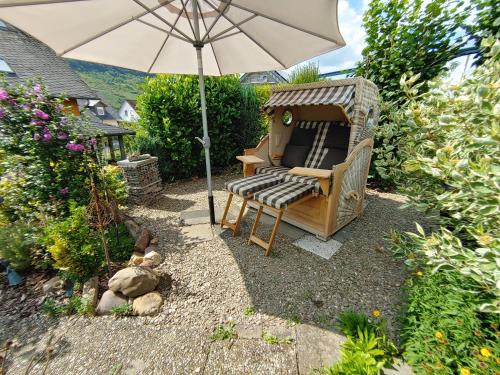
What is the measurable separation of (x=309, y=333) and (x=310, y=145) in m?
2.93

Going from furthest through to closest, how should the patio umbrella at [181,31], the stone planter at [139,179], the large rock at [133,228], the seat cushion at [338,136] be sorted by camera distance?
1. the stone planter at [139,179]
2. the seat cushion at [338,136]
3. the large rock at [133,228]
4. the patio umbrella at [181,31]

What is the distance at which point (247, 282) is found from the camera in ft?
7.19

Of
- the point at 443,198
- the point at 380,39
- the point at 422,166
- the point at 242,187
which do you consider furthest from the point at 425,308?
the point at 380,39

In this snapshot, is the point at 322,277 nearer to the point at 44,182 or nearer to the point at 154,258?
the point at 154,258

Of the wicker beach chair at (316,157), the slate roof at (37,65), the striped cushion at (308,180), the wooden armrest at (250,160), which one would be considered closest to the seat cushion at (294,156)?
the wicker beach chair at (316,157)

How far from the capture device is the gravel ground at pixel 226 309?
1495 mm

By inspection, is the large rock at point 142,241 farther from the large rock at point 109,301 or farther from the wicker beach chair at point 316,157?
the wicker beach chair at point 316,157

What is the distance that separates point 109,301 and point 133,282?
0.79 feet

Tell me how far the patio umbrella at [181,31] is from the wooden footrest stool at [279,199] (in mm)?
915

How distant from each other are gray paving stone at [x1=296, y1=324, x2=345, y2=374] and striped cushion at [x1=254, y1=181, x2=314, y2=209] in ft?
3.82

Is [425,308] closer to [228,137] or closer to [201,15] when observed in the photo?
[201,15]

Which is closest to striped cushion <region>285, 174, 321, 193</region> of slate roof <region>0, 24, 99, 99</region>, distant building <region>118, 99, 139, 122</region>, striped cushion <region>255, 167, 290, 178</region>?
striped cushion <region>255, 167, 290, 178</region>

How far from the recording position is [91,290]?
2.00 meters

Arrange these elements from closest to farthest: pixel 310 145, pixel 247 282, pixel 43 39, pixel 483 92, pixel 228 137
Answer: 1. pixel 483 92
2. pixel 43 39
3. pixel 247 282
4. pixel 310 145
5. pixel 228 137
